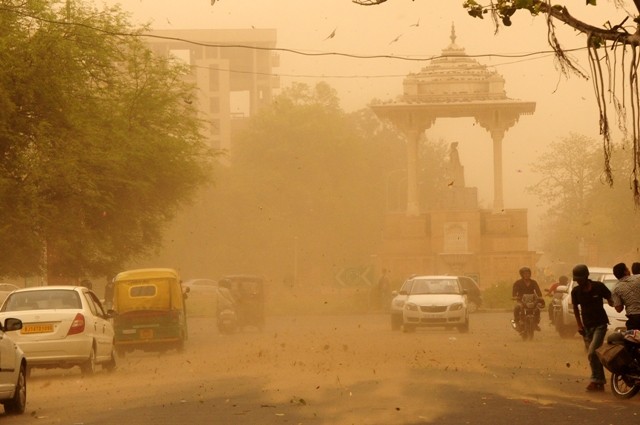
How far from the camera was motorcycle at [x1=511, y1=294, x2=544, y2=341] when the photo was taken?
34.0 meters

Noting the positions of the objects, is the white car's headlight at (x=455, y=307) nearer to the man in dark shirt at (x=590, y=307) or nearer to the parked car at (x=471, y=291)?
the parked car at (x=471, y=291)

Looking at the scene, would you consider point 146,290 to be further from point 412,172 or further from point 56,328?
point 412,172

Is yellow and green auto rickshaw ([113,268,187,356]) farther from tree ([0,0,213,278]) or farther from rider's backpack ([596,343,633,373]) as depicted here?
rider's backpack ([596,343,633,373])

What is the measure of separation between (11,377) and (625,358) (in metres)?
7.24

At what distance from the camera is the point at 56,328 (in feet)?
78.6

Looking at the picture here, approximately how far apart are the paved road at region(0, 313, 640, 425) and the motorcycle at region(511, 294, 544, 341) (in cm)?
45

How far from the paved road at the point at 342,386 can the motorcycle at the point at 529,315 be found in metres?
0.45

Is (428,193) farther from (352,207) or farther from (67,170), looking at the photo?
(67,170)

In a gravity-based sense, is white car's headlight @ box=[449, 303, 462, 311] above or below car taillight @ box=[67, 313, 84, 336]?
above

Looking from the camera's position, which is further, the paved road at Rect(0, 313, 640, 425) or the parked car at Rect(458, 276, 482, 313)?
the parked car at Rect(458, 276, 482, 313)

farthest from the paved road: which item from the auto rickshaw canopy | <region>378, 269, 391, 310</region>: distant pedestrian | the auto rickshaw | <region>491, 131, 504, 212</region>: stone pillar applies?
<region>491, 131, 504, 212</region>: stone pillar

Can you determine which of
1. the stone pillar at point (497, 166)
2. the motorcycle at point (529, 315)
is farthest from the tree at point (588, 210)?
the motorcycle at point (529, 315)

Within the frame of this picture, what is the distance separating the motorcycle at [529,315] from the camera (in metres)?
34.0

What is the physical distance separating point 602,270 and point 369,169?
75750 millimetres
